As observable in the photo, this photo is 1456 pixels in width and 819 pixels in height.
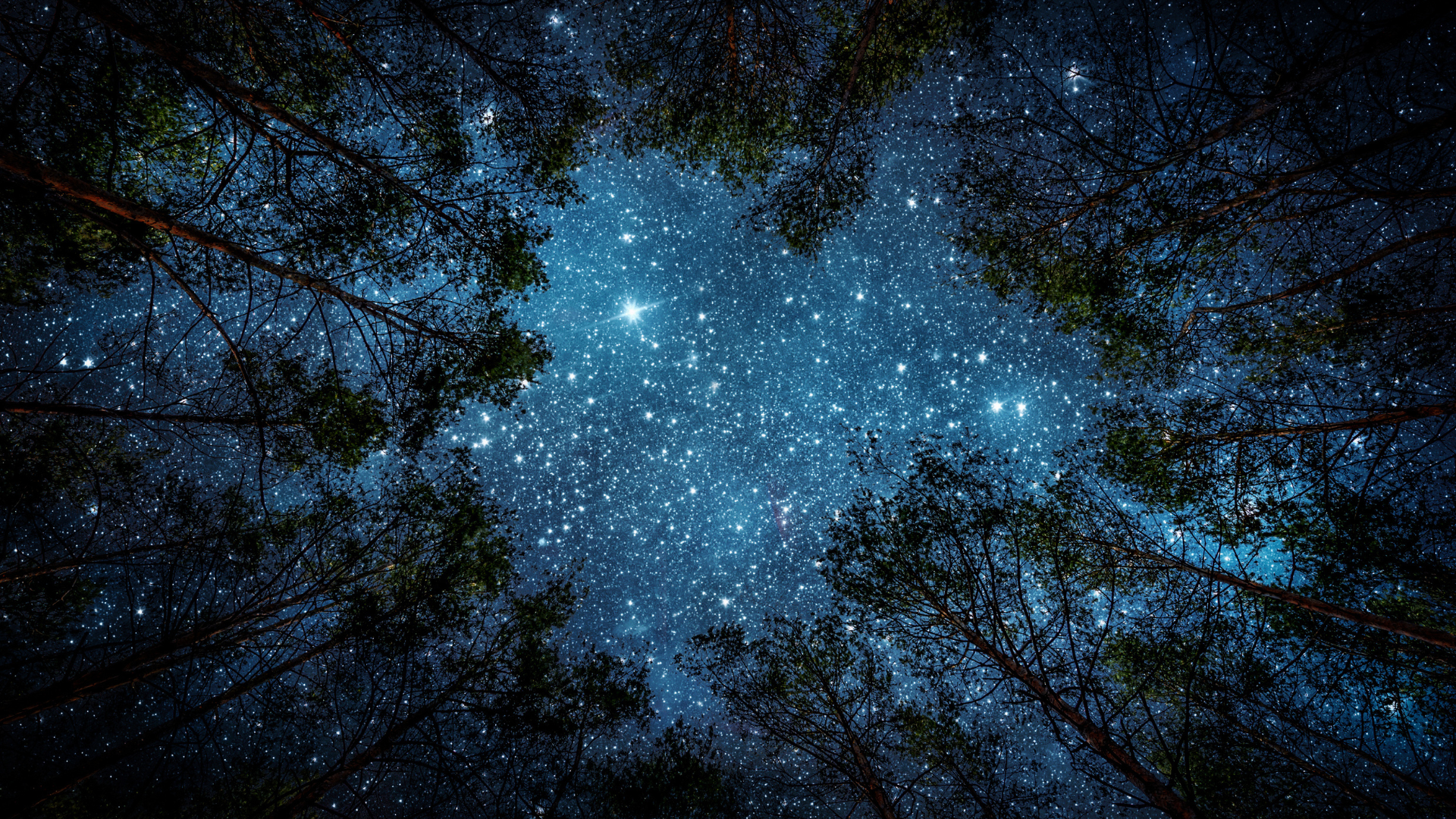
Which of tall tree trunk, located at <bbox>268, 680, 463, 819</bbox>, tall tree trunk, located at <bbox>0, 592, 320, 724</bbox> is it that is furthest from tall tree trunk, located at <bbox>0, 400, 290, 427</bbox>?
tall tree trunk, located at <bbox>268, 680, 463, 819</bbox>

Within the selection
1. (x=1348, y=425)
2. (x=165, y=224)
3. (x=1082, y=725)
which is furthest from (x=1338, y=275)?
(x=165, y=224)

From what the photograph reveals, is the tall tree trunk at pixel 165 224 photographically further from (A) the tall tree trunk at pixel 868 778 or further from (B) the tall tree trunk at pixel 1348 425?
(B) the tall tree trunk at pixel 1348 425

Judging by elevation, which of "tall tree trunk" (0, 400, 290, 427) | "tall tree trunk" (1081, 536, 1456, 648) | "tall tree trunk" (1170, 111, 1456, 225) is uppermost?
"tall tree trunk" (1170, 111, 1456, 225)

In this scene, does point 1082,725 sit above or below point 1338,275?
below

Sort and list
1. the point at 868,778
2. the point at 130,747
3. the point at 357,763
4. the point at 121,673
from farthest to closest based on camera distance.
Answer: the point at 868,778 < the point at 357,763 < the point at 130,747 < the point at 121,673

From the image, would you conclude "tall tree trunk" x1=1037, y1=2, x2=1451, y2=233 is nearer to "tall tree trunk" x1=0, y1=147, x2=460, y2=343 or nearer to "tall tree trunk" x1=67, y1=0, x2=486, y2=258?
"tall tree trunk" x1=67, y1=0, x2=486, y2=258

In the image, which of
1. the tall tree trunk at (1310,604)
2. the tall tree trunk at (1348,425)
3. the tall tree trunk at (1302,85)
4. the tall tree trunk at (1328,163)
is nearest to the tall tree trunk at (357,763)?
the tall tree trunk at (1310,604)

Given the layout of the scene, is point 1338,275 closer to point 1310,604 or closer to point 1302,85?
point 1302,85

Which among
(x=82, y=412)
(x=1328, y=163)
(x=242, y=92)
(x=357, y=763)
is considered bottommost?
(x=357, y=763)

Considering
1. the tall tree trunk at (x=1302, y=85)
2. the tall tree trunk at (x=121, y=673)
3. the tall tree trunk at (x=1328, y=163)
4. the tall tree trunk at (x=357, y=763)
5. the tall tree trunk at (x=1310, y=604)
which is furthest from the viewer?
the tall tree trunk at (x=357, y=763)
